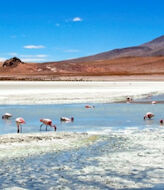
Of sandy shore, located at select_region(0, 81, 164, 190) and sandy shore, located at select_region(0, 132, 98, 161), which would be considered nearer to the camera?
sandy shore, located at select_region(0, 81, 164, 190)

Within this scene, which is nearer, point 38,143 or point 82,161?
point 82,161

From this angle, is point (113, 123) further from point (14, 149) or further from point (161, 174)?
point (161, 174)

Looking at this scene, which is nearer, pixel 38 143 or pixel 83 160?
pixel 83 160

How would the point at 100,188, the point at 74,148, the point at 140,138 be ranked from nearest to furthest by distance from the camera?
the point at 100,188
the point at 74,148
the point at 140,138

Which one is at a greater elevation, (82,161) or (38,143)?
→ (38,143)

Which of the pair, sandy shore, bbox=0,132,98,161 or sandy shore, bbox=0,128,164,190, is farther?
sandy shore, bbox=0,132,98,161

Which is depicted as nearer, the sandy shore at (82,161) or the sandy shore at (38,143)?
the sandy shore at (82,161)

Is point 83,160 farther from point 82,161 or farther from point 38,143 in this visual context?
point 38,143

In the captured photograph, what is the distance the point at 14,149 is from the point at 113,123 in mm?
5061

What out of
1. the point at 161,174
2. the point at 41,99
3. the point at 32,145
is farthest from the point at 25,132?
the point at 41,99

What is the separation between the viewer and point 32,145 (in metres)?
9.12

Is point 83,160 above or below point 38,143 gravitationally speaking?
below

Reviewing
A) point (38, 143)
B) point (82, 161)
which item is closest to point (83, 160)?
point (82, 161)

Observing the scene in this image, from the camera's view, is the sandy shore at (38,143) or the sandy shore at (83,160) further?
the sandy shore at (38,143)
